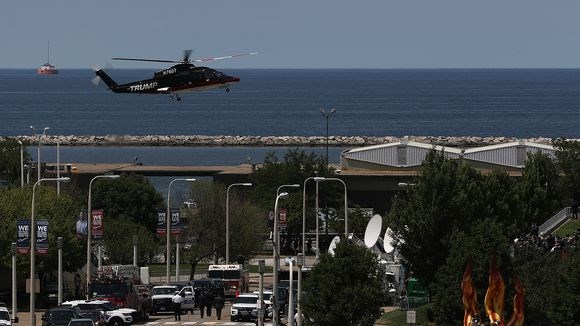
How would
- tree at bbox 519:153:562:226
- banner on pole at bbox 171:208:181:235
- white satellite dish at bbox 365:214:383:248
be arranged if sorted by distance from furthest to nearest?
tree at bbox 519:153:562:226 → banner on pole at bbox 171:208:181:235 → white satellite dish at bbox 365:214:383:248

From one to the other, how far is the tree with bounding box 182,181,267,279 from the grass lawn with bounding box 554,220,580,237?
2088 cm

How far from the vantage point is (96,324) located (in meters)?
55.9

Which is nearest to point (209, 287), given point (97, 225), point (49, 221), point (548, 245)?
point (97, 225)

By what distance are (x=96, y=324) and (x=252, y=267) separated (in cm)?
4230

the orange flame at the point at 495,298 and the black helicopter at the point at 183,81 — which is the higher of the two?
the black helicopter at the point at 183,81

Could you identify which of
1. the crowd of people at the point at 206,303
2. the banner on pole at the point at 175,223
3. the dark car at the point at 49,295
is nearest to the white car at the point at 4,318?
the crowd of people at the point at 206,303

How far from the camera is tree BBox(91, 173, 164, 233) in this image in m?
112

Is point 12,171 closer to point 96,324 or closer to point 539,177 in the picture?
point 539,177

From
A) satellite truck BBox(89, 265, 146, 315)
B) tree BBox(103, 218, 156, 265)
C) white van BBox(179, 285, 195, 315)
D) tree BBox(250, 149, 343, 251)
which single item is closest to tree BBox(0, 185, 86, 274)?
white van BBox(179, 285, 195, 315)

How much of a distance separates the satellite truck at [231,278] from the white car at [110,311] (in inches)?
633

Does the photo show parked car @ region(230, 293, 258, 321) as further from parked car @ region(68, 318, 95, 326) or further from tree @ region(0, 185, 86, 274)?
tree @ region(0, 185, 86, 274)

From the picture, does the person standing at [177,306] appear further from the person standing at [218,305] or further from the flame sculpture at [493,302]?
the flame sculpture at [493,302]

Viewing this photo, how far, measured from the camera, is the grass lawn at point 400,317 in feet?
208

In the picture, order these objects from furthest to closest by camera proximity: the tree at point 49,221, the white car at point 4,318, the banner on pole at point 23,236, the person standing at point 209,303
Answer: the tree at point 49,221
the person standing at point 209,303
the banner on pole at point 23,236
the white car at point 4,318
